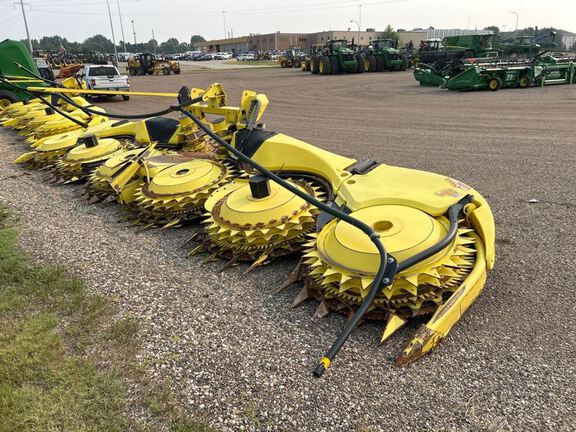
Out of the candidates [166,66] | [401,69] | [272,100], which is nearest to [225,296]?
[272,100]

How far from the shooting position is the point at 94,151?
6055 millimetres

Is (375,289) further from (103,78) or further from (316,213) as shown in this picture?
(103,78)

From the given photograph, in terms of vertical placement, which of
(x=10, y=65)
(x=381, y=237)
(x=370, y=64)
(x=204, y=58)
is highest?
(x=204, y=58)

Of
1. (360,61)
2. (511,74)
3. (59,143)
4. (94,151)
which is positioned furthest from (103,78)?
(511,74)

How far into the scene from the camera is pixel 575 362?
239cm

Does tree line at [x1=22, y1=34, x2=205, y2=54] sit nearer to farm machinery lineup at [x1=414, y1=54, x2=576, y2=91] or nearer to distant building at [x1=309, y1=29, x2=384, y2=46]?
distant building at [x1=309, y1=29, x2=384, y2=46]

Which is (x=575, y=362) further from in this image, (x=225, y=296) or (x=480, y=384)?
Answer: (x=225, y=296)

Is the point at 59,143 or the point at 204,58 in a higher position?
the point at 204,58

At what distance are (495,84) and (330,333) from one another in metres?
15.5

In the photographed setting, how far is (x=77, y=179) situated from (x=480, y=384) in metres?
5.65

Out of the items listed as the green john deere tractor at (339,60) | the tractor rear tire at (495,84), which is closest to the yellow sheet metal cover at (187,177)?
the tractor rear tire at (495,84)

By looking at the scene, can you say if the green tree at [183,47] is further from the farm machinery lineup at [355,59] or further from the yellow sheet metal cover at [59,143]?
the yellow sheet metal cover at [59,143]

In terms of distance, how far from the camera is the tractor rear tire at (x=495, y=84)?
50.5 ft

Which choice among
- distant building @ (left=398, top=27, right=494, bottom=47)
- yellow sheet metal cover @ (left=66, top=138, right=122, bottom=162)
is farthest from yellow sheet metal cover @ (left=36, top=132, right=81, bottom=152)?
distant building @ (left=398, top=27, right=494, bottom=47)
